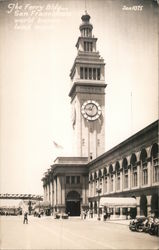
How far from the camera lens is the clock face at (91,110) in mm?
88562

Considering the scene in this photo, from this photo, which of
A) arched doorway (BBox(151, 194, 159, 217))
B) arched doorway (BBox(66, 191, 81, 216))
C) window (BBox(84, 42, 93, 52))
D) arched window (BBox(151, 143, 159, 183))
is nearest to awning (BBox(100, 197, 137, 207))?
arched doorway (BBox(151, 194, 159, 217))

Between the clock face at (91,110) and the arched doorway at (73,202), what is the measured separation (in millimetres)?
14034

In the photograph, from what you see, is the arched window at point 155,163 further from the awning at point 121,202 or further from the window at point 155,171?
the awning at point 121,202

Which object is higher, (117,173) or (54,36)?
(54,36)

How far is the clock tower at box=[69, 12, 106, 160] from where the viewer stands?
86.8 metres

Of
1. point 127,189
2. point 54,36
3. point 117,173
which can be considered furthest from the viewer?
point 117,173

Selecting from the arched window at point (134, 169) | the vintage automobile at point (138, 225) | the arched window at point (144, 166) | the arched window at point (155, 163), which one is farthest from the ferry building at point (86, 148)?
the vintage automobile at point (138, 225)

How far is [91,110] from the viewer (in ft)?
296

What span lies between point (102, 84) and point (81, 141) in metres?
11.3

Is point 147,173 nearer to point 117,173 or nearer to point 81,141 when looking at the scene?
point 117,173

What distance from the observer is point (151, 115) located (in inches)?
1147

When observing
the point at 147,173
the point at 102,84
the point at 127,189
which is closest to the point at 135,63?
the point at 147,173

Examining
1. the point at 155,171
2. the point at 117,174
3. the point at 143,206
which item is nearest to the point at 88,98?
the point at 117,174

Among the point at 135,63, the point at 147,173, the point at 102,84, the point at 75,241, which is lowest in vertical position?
the point at 75,241
